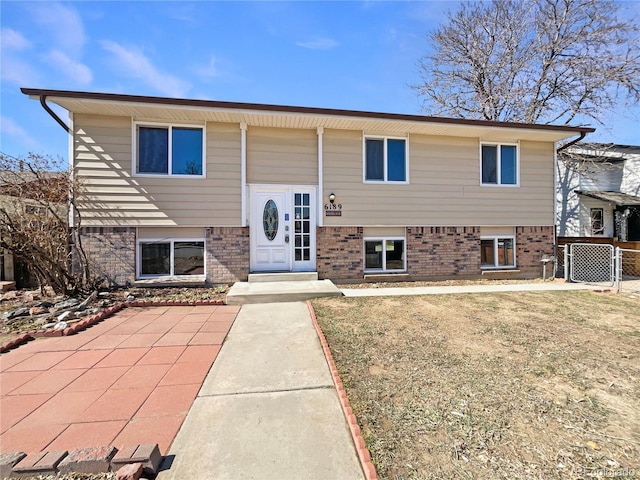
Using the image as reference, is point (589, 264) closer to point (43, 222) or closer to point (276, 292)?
point (276, 292)

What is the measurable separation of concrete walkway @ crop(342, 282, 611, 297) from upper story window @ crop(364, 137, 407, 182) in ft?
9.96

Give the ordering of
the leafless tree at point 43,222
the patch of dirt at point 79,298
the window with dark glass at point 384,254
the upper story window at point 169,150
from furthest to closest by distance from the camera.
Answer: the window with dark glass at point 384,254
the upper story window at point 169,150
the leafless tree at point 43,222
the patch of dirt at point 79,298

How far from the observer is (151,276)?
7.16 meters

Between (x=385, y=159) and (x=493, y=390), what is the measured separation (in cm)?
649

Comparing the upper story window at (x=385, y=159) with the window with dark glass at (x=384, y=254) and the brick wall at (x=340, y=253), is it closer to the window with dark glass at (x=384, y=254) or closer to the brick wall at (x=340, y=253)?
the brick wall at (x=340, y=253)

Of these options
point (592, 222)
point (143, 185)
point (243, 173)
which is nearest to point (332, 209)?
point (243, 173)

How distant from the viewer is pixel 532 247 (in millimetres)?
8898

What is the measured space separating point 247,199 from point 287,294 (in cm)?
281

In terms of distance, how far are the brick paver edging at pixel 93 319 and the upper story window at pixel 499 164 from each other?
821cm

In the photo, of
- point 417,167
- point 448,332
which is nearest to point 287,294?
point 448,332

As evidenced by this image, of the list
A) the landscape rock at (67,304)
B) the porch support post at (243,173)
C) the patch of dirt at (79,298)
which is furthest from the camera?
the porch support post at (243,173)

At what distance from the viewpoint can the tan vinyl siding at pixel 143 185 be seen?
677 centimetres

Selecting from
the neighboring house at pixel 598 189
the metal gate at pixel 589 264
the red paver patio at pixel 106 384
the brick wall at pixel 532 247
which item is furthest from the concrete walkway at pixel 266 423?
the neighboring house at pixel 598 189

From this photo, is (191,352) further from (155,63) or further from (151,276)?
(155,63)
